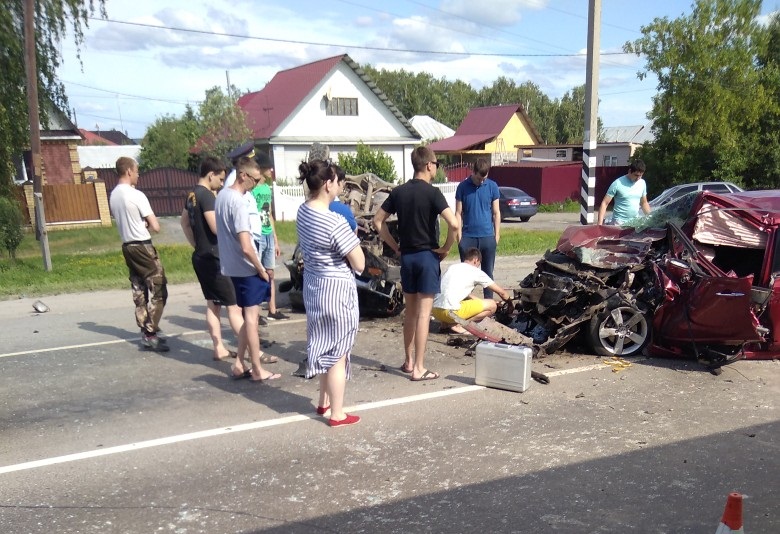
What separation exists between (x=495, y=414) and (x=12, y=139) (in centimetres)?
1572

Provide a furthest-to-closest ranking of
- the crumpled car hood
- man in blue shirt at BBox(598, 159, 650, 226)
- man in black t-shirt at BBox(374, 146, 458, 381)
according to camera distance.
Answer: man in blue shirt at BBox(598, 159, 650, 226) → the crumpled car hood → man in black t-shirt at BBox(374, 146, 458, 381)

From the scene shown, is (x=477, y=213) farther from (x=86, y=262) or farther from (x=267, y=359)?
(x=86, y=262)

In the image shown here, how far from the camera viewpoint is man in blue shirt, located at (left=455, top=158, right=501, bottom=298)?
7664 millimetres

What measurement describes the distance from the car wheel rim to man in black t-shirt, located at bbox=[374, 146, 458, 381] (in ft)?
6.34

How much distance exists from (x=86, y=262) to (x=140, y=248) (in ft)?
27.6

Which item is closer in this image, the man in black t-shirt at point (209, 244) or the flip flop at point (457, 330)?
the man in black t-shirt at point (209, 244)

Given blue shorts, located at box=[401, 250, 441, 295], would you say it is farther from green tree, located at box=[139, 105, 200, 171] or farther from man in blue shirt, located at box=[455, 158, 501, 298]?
green tree, located at box=[139, 105, 200, 171]

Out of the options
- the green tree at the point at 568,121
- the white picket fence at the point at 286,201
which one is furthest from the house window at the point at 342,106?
the green tree at the point at 568,121

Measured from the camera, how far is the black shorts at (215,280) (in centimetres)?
621

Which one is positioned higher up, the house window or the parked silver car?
the house window

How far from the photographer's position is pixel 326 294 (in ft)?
15.4

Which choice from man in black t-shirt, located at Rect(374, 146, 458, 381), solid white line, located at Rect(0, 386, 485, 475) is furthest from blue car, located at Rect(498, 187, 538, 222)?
solid white line, located at Rect(0, 386, 485, 475)

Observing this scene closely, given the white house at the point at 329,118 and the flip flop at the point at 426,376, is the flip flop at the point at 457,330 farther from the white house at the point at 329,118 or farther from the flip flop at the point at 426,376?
the white house at the point at 329,118

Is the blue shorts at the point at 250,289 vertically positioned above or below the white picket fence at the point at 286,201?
above
